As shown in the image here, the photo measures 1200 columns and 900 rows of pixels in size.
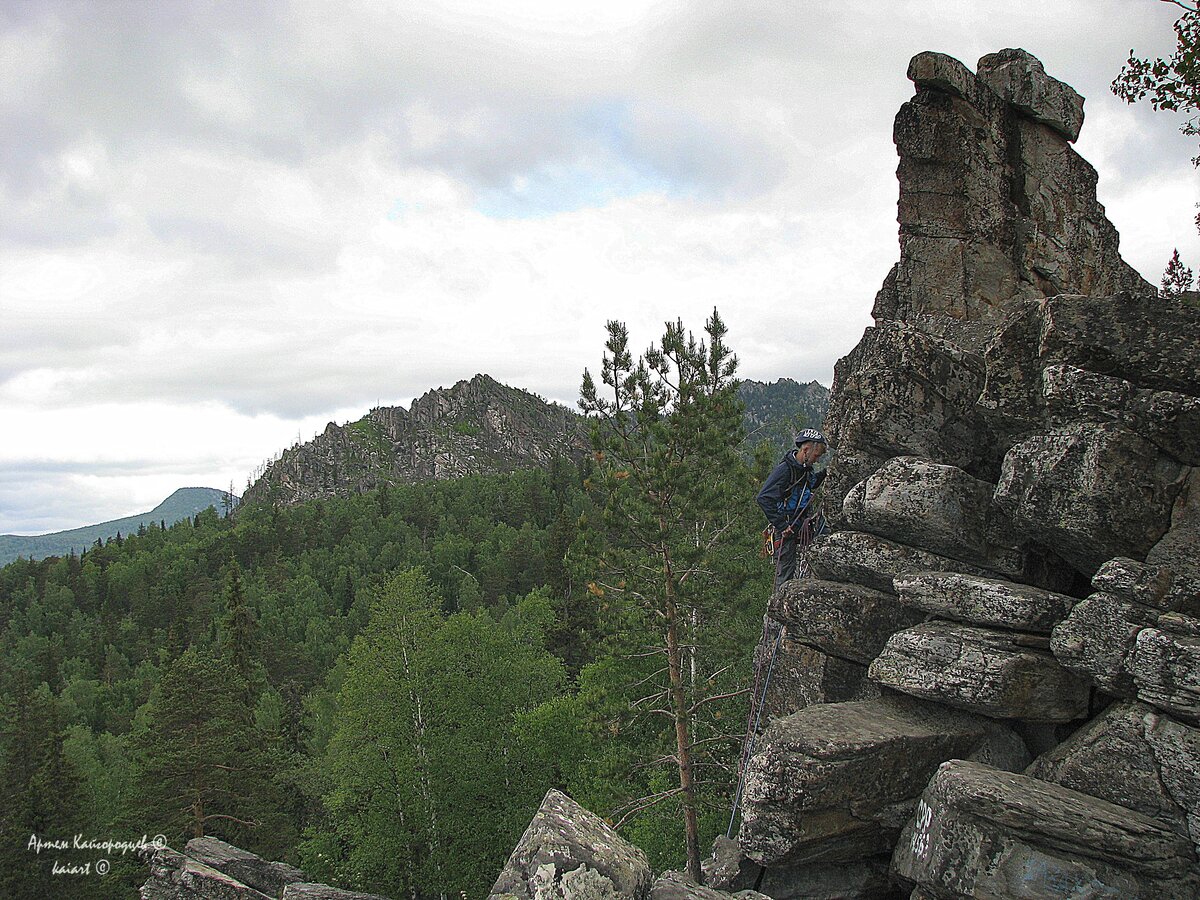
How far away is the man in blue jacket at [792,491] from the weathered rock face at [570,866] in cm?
618

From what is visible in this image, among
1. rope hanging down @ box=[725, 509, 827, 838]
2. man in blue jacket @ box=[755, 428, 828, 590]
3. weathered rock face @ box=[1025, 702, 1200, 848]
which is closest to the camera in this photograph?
weathered rock face @ box=[1025, 702, 1200, 848]

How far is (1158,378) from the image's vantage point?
8375 millimetres

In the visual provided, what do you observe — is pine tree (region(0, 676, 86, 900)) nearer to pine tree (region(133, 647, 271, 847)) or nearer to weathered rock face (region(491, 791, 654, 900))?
pine tree (region(133, 647, 271, 847))

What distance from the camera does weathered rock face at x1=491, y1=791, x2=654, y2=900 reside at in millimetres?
6902

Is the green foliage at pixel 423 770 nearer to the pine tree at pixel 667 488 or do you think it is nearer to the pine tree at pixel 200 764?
the pine tree at pixel 200 764

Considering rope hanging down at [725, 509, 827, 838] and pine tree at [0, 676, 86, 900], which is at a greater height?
rope hanging down at [725, 509, 827, 838]

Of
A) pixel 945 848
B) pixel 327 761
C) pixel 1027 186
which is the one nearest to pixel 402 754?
pixel 327 761

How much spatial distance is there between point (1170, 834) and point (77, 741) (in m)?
73.3

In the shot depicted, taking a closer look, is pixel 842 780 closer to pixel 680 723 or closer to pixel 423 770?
pixel 680 723

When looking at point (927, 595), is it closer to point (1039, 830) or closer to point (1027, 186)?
point (1039, 830)

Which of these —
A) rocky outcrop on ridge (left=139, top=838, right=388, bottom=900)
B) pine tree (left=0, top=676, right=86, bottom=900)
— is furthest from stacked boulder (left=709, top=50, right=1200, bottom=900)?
pine tree (left=0, top=676, right=86, bottom=900)

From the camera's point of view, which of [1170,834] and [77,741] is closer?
[1170,834]

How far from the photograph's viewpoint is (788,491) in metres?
12.7

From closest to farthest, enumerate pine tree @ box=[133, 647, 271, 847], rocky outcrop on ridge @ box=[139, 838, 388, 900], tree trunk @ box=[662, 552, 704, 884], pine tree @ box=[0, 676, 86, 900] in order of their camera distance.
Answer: rocky outcrop on ridge @ box=[139, 838, 388, 900], tree trunk @ box=[662, 552, 704, 884], pine tree @ box=[133, 647, 271, 847], pine tree @ box=[0, 676, 86, 900]
